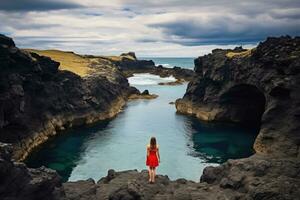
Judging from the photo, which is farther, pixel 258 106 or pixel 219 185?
pixel 258 106

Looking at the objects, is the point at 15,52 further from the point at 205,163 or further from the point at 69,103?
the point at 205,163

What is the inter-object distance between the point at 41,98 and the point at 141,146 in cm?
2606

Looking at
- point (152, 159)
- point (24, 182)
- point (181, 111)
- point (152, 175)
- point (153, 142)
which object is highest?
point (153, 142)

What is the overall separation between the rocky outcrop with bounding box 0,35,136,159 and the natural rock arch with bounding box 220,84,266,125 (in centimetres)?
2903

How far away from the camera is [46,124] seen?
280 ft

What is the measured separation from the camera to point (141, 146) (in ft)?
246

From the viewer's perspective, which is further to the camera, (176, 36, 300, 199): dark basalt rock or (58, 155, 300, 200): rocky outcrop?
(176, 36, 300, 199): dark basalt rock

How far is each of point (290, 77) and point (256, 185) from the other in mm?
40197

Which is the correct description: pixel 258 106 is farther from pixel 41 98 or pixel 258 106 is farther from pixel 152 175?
pixel 152 175

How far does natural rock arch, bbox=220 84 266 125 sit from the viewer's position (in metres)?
97.8

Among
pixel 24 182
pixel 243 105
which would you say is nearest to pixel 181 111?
pixel 243 105

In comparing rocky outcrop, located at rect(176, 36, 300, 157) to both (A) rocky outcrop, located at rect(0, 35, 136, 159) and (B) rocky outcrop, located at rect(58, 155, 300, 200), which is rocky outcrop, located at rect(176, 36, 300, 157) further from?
(B) rocky outcrop, located at rect(58, 155, 300, 200)

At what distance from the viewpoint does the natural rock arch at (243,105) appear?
9781 cm

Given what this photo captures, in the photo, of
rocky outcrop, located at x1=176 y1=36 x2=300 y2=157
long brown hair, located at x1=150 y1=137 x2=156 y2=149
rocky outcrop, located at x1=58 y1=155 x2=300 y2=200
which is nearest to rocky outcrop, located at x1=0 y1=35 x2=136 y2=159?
rocky outcrop, located at x1=176 y1=36 x2=300 y2=157
